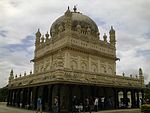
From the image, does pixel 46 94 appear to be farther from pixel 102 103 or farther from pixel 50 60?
pixel 50 60

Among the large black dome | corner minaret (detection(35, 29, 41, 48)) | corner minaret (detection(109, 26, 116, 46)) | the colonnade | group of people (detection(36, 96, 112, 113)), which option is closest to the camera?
group of people (detection(36, 96, 112, 113))

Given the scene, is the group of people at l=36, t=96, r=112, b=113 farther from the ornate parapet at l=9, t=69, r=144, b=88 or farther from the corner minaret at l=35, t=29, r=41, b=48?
the corner minaret at l=35, t=29, r=41, b=48

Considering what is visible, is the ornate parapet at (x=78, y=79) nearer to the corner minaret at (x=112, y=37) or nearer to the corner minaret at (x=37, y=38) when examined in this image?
the corner minaret at (x=112, y=37)

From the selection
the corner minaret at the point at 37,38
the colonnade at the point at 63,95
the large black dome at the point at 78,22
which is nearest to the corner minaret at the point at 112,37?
the large black dome at the point at 78,22

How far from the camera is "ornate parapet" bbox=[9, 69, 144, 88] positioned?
20855 mm

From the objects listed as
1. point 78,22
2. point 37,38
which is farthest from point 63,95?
point 37,38

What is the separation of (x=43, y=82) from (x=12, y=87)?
11438 mm

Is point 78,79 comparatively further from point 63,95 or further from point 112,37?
point 112,37

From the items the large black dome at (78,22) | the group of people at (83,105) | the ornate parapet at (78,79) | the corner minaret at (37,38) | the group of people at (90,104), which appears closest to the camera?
the group of people at (83,105)

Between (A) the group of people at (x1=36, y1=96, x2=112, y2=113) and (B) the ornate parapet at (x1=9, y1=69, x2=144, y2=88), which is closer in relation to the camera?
(A) the group of people at (x1=36, y1=96, x2=112, y2=113)

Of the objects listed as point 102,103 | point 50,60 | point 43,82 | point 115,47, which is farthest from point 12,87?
point 115,47

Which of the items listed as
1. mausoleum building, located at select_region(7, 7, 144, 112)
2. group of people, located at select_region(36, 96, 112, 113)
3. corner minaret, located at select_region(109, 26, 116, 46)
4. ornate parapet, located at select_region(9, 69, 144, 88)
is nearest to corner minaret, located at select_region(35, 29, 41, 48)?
mausoleum building, located at select_region(7, 7, 144, 112)

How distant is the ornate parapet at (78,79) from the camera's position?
20.9 metres

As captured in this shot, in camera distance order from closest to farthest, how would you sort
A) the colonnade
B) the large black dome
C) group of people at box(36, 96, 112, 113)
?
group of people at box(36, 96, 112, 113), the colonnade, the large black dome
